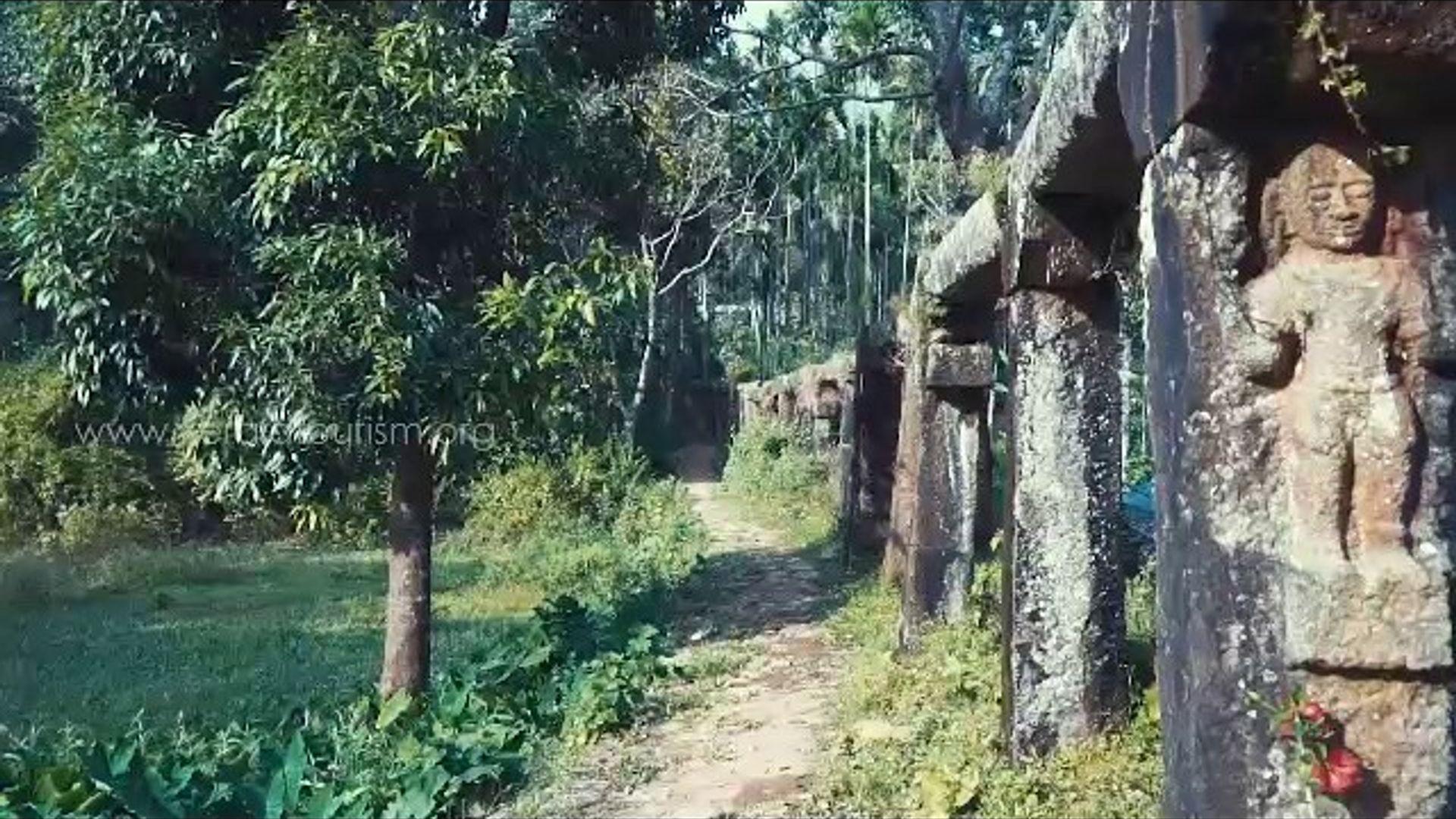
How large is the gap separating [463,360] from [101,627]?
22.2 feet

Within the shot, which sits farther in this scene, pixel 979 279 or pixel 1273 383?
pixel 979 279

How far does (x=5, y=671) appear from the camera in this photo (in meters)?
10.4

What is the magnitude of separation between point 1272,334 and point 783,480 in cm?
1680

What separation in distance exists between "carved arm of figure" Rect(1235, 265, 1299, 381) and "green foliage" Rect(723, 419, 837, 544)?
12.2 meters

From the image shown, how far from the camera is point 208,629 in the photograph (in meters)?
12.3

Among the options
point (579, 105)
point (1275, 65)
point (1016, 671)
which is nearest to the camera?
point (1275, 65)

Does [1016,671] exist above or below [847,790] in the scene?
above

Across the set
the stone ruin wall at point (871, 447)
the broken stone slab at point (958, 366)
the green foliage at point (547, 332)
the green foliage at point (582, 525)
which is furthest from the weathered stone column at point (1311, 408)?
the green foliage at point (582, 525)

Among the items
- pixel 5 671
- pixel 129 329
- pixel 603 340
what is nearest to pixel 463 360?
pixel 603 340

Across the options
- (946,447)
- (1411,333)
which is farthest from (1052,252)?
(946,447)

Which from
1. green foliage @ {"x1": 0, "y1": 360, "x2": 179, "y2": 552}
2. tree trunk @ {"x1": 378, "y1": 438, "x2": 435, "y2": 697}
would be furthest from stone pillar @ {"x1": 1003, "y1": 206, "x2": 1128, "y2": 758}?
green foliage @ {"x1": 0, "y1": 360, "x2": 179, "y2": 552}

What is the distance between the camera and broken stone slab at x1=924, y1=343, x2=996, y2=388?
28.4 ft

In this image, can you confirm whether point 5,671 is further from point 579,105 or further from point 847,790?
point 847,790

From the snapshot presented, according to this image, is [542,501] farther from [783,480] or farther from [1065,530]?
[1065,530]
